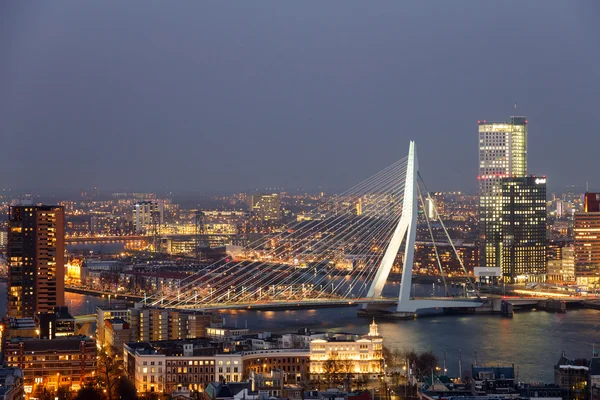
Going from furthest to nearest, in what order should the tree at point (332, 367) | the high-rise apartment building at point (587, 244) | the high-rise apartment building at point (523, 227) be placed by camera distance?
1. the high-rise apartment building at point (523, 227)
2. the high-rise apartment building at point (587, 244)
3. the tree at point (332, 367)

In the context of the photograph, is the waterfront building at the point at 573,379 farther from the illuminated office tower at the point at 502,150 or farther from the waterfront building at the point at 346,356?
the illuminated office tower at the point at 502,150

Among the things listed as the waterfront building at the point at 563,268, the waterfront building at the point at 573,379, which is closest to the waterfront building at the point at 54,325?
the waterfront building at the point at 573,379

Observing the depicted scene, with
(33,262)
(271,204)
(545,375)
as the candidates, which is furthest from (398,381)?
(271,204)

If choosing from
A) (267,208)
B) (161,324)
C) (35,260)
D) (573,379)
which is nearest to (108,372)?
(161,324)

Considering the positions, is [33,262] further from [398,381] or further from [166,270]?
[166,270]

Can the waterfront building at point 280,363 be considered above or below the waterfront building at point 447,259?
below

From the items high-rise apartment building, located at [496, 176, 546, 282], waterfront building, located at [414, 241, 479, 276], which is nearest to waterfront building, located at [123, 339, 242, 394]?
high-rise apartment building, located at [496, 176, 546, 282]
